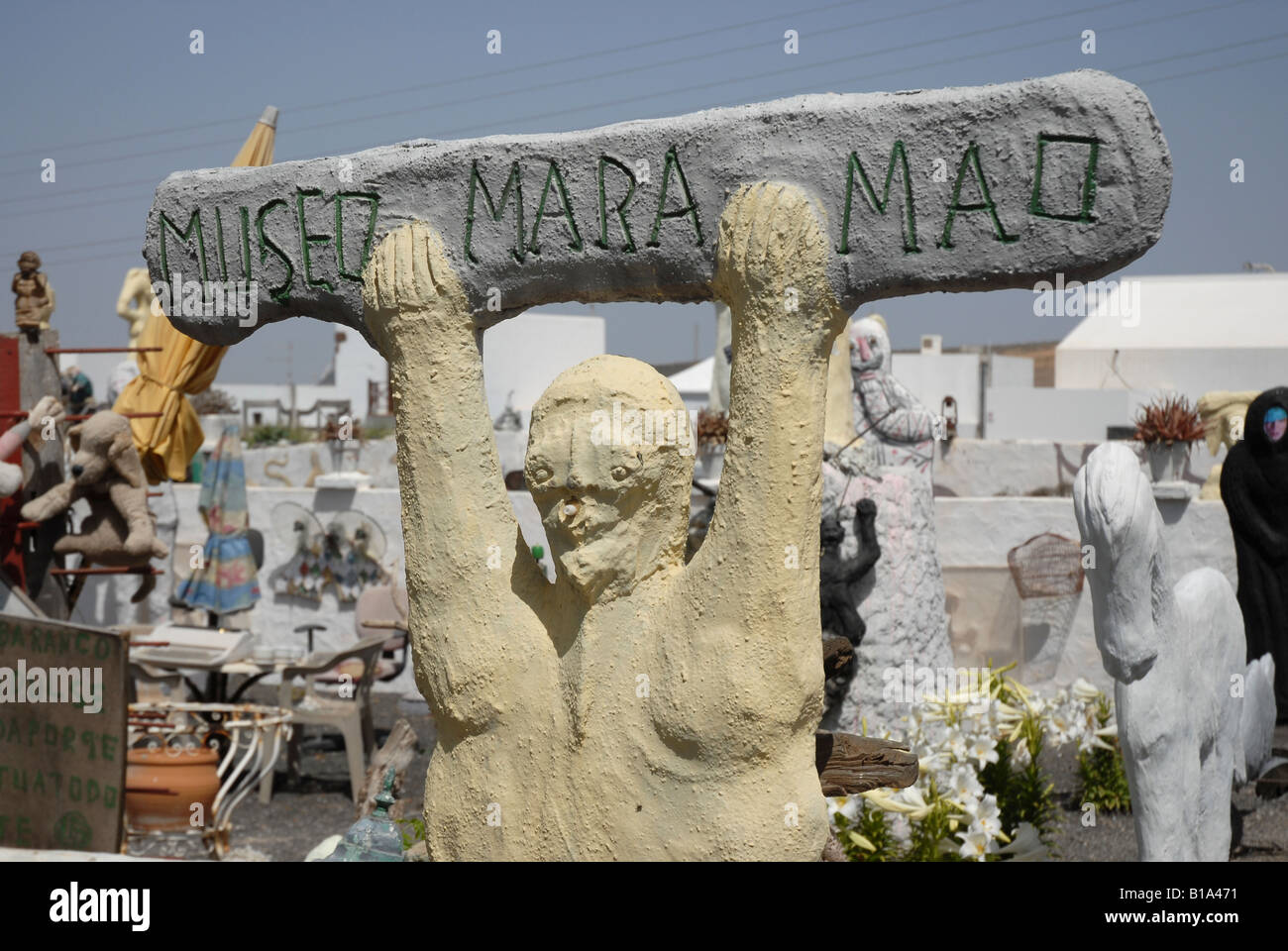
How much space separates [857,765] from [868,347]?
3828 mm

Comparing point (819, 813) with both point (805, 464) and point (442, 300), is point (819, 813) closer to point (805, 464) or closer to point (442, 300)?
point (805, 464)

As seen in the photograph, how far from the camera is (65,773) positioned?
447cm

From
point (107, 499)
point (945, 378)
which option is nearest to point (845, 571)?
point (107, 499)

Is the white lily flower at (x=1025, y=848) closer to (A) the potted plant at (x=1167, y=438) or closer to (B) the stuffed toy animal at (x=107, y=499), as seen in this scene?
(B) the stuffed toy animal at (x=107, y=499)

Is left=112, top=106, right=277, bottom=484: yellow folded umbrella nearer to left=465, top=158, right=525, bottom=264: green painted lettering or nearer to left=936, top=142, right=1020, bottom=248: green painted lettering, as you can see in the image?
left=465, top=158, right=525, bottom=264: green painted lettering

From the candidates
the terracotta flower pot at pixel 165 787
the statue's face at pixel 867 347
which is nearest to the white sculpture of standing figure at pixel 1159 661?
the statue's face at pixel 867 347

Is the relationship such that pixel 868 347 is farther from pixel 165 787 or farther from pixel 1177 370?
pixel 1177 370

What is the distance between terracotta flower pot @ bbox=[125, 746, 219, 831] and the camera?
18.4 feet

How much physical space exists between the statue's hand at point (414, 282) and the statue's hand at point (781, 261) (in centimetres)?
69

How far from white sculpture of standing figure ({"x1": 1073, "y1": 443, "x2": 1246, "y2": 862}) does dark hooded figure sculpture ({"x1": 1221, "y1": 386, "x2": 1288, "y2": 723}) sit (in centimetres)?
240

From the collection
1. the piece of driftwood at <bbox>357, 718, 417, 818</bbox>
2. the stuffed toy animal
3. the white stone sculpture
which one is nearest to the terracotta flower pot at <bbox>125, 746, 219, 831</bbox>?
the piece of driftwood at <bbox>357, 718, 417, 818</bbox>

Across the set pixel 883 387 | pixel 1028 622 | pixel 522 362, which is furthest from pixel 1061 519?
pixel 522 362

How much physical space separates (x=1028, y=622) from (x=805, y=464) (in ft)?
22.5
